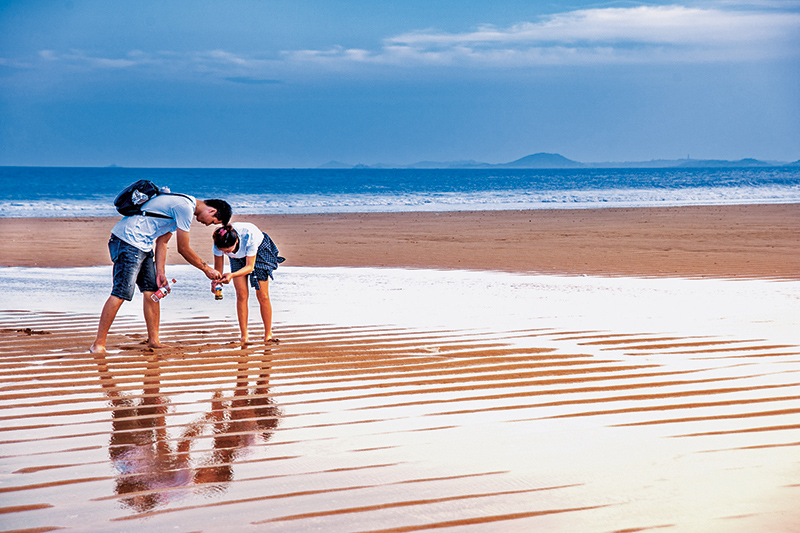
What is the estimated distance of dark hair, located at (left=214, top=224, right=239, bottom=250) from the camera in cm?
583

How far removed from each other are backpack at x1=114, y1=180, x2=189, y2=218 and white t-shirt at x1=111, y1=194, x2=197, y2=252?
29 millimetres

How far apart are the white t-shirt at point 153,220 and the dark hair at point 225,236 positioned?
22 cm

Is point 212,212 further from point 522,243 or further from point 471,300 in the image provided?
point 522,243

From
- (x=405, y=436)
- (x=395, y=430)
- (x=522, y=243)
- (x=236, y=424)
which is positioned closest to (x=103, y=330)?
(x=236, y=424)

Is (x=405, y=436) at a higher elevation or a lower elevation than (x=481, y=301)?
higher

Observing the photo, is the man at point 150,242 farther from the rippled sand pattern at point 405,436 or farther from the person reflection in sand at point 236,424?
the person reflection in sand at point 236,424

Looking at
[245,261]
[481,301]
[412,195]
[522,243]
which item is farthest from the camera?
[412,195]

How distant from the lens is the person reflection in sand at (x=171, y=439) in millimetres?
3031

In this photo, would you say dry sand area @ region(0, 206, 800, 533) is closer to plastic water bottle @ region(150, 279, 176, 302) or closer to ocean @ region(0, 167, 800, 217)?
plastic water bottle @ region(150, 279, 176, 302)

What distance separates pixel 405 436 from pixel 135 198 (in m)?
3.07

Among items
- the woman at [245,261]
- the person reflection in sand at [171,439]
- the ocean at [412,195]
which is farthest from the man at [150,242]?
the ocean at [412,195]

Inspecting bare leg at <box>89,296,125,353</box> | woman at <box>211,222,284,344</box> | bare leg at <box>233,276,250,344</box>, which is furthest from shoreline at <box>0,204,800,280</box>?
bare leg at <box>89,296,125,353</box>

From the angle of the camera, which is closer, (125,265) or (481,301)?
(125,265)

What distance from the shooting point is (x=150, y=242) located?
5855mm
